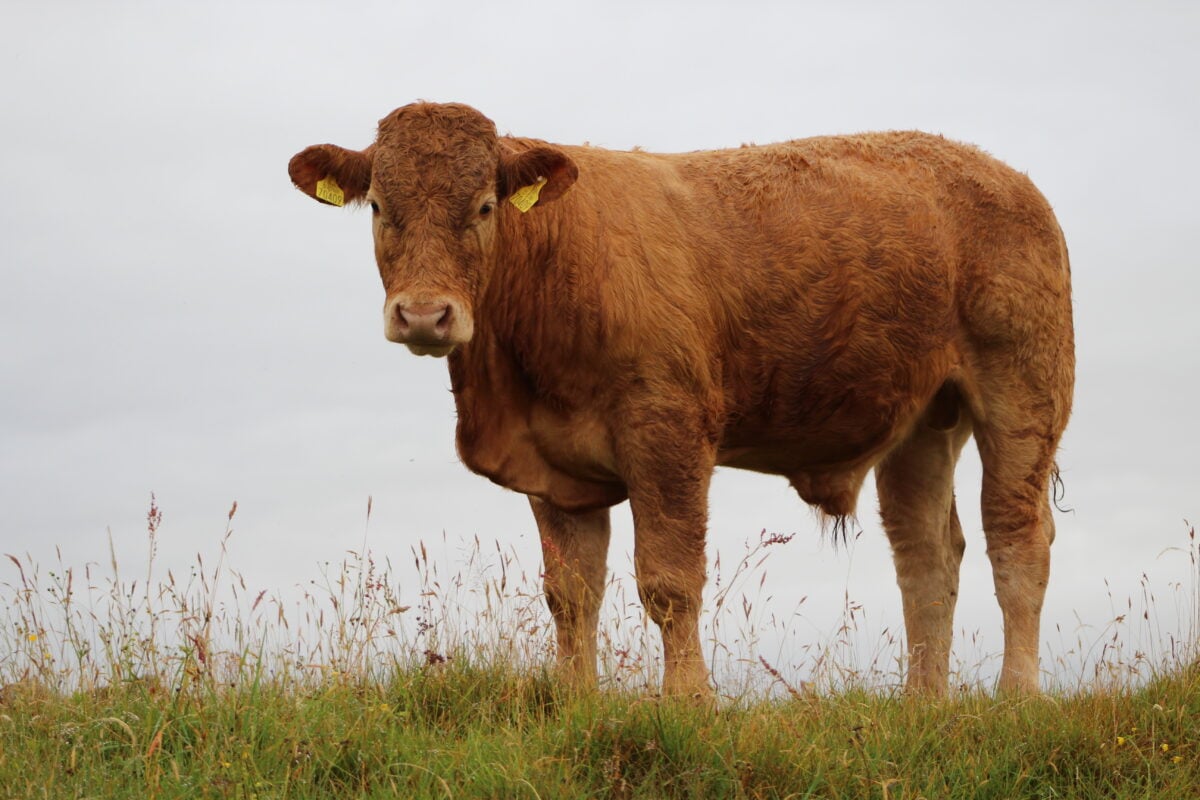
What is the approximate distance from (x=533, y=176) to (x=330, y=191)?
1.13 m

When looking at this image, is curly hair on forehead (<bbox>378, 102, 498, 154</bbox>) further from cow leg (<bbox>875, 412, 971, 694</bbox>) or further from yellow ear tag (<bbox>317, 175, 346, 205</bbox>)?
cow leg (<bbox>875, 412, 971, 694</bbox>)

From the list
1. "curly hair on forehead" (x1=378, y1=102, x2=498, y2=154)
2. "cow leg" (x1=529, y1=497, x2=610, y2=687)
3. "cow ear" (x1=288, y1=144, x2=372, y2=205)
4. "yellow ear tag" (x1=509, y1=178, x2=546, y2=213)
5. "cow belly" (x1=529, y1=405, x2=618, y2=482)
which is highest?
"curly hair on forehead" (x1=378, y1=102, x2=498, y2=154)

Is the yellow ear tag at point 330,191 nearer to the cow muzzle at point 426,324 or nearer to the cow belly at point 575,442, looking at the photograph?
the cow muzzle at point 426,324

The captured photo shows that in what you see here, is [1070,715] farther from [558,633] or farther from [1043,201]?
[1043,201]

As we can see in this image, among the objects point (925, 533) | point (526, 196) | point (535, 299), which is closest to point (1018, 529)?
point (925, 533)

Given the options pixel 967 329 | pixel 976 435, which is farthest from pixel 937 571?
pixel 967 329

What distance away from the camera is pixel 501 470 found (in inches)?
321

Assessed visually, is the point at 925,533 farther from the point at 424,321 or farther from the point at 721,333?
the point at 424,321

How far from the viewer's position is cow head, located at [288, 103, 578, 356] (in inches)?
272

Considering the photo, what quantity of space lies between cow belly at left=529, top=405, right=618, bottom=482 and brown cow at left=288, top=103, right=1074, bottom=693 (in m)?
0.01

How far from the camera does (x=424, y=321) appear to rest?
22.2 ft

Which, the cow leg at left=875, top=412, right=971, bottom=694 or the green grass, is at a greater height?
the cow leg at left=875, top=412, right=971, bottom=694

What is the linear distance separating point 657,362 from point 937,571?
353 cm

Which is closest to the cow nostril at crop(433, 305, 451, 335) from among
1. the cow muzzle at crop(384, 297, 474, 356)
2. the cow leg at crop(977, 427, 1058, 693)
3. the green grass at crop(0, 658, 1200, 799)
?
the cow muzzle at crop(384, 297, 474, 356)
